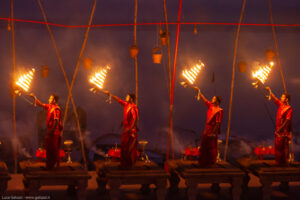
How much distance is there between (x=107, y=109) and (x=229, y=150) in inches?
118

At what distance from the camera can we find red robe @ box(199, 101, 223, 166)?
10.2m

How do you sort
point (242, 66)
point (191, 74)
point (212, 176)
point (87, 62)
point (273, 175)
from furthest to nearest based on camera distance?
point (242, 66)
point (87, 62)
point (191, 74)
point (273, 175)
point (212, 176)

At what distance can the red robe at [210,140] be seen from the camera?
10164 mm

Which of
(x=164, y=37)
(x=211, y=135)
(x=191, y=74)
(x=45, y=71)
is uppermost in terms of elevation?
(x=164, y=37)

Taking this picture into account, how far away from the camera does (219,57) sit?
1184cm

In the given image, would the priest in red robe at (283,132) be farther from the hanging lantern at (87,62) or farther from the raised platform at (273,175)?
the hanging lantern at (87,62)

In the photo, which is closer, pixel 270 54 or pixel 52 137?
pixel 52 137

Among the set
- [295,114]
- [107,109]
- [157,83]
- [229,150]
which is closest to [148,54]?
[157,83]

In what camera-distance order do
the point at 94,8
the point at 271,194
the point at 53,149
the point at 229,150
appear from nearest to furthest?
the point at 53,149
the point at 271,194
the point at 94,8
the point at 229,150

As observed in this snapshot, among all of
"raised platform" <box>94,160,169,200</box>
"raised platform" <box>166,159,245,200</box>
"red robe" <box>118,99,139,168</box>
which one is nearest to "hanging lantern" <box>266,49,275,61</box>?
"raised platform" <box>166,159,245,200</box>

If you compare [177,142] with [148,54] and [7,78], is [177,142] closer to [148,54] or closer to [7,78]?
[148,54]

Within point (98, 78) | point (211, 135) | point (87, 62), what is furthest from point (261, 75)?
point (87, 62)

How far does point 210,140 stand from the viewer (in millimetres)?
10211

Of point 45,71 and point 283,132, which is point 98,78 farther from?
point 283,132
